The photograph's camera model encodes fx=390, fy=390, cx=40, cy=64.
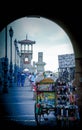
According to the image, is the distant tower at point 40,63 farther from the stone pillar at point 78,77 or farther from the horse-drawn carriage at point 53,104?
the horse-drawn carriage at point 53,104

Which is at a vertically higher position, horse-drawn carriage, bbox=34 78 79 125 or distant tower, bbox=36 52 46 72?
Answer: distant tower, bbox=36 52 46 72

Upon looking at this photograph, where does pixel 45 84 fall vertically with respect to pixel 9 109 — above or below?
above

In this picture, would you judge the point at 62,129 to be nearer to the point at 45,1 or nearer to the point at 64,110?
the point at 64,110

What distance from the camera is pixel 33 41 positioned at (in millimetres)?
14023

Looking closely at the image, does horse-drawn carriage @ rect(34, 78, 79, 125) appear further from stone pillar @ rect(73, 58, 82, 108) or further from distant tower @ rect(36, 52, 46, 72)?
stone pillar @ rect(73, 58, 82, 108)

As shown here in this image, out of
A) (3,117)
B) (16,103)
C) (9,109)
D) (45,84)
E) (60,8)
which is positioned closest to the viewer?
(45,84)

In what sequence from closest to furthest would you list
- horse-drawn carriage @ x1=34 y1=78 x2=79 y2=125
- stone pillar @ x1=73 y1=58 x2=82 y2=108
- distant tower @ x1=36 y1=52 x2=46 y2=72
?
Result: horse-drawn carriage @ x1=34 y1=78 x2=79 y2=125, distant tower @ x1=36 y1=52 x2=46 y2=72, stone pillar @ x1=73 y1=58 x2=82 y2=108

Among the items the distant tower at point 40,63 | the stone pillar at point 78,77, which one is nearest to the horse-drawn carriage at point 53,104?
the distant tower at point 40,63

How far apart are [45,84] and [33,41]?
2.94 m

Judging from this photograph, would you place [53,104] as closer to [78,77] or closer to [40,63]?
[40,63]

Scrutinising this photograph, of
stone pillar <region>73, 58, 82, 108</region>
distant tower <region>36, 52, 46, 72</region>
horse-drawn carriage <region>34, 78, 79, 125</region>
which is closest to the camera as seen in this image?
horse-drawn carriage <region>34, 78, 79, 125</region>

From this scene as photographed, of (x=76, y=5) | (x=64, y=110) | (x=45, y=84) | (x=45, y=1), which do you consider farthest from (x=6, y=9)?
(x=64, y=110)

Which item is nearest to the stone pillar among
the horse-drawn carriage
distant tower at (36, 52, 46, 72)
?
distant tower at (36, 52, 46, 72)

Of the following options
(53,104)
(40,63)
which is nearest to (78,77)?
(40,63)
